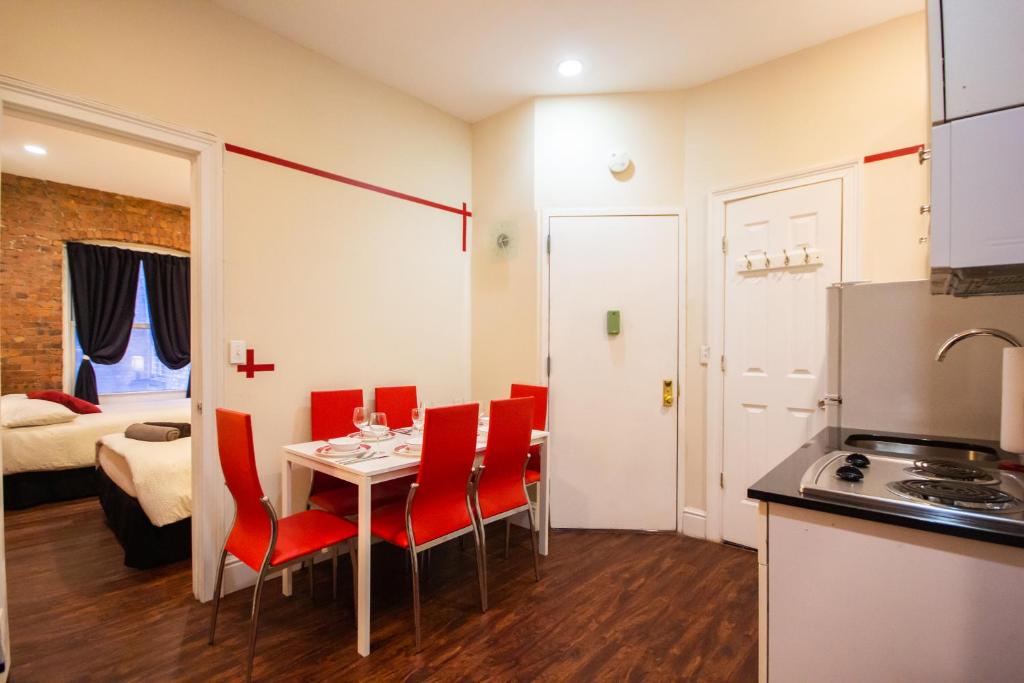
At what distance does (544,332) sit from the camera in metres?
3.38

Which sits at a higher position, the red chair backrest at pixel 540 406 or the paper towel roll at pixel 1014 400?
the paper towel roll at pixel 1014 400

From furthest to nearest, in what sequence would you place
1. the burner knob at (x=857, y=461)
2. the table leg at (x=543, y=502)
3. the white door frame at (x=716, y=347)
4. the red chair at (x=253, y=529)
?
1. the white door frame at (x=716, y=347)
2. the table leg at (x=543, y=502)
3. the red chair at (x=253, y=529)
4. the burner knob at (x=857, y=461)

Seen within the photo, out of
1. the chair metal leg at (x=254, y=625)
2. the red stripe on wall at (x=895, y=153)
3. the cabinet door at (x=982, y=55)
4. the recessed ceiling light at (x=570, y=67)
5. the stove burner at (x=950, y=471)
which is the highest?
the recessed ceiling light at (x=570, y=67)

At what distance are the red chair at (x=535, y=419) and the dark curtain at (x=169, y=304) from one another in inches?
185

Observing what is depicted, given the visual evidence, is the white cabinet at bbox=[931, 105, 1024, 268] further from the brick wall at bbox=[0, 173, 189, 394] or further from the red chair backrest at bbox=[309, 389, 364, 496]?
the brick wall at bbox=[0, 173, 189, 394]

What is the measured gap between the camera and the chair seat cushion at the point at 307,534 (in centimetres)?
190

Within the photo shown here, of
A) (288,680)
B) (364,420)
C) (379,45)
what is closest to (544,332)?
(364,420)

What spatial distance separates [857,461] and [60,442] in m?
5.31

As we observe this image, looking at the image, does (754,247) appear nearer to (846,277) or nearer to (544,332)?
(846,277)

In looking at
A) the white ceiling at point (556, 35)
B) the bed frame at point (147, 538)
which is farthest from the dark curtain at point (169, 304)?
the white ceiling at point (556, 35)

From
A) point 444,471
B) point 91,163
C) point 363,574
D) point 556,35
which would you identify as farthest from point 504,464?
point 91,163

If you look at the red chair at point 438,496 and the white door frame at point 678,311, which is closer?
the red chair at point 438,496

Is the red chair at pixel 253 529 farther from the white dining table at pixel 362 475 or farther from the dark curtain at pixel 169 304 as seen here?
the dark curtain at pixel 169 304

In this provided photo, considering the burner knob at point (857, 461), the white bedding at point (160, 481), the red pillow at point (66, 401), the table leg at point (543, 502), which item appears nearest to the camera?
the burner knob at point (857, 461)
